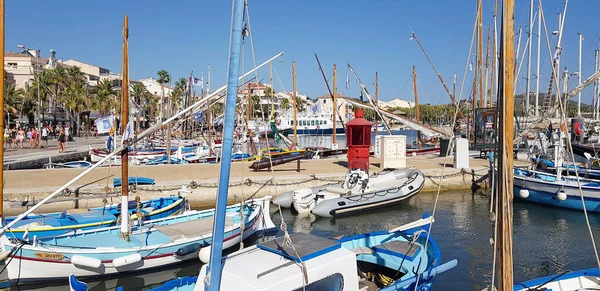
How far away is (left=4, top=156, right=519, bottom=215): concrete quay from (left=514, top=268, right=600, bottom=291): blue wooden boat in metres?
9.36

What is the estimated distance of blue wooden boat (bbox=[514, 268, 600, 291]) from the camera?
8.21 m

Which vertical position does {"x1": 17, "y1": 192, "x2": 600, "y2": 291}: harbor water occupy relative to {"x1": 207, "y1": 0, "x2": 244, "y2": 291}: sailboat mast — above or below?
below

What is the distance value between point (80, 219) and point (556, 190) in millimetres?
19395

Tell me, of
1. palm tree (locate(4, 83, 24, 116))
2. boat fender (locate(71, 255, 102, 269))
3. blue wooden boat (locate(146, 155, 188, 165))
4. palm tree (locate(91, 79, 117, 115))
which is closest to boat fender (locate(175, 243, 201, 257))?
boat fender (locate(71, 255, 102, 269))

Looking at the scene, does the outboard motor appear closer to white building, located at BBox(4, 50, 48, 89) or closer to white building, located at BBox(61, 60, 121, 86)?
white building, located at BBox(4, 50, 48, 89)

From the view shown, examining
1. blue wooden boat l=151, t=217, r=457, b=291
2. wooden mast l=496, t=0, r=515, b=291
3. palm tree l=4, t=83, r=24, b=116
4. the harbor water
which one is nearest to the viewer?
wooden mast l=496, t=0, r=515, b=291

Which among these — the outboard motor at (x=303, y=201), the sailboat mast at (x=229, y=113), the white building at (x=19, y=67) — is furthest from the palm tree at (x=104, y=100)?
the sailboat mast at (x=229, y=113)

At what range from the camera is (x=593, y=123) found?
166ft

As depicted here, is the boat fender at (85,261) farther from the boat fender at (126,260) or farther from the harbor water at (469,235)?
the harbor water at (469,235)

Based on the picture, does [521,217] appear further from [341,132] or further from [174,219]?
[341,132]

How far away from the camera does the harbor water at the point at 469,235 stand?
39.1 feet

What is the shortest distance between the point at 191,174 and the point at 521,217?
1605 cm

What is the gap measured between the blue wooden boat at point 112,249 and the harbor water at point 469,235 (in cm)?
46

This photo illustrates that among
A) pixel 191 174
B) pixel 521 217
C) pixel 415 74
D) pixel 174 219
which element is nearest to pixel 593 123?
pixel 415 74
